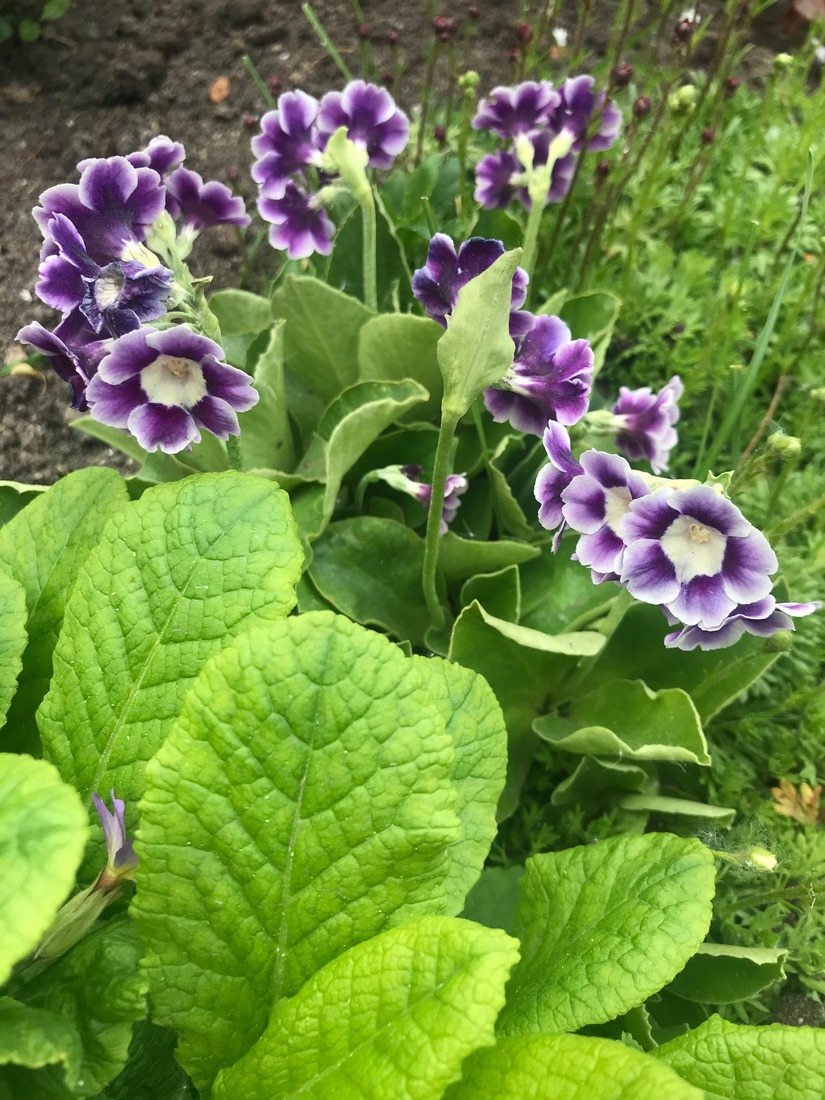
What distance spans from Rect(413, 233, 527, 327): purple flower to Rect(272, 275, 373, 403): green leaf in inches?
12.3

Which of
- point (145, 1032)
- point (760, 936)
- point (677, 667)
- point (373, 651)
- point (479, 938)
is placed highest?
point (373, 651)

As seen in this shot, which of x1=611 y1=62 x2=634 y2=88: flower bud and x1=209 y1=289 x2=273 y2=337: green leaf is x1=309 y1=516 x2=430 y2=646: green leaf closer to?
x1=209 y1=289 x2=273 y2=337: green leaf

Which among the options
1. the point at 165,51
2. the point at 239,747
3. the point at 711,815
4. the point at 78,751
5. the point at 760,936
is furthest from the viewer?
the point at 165,51

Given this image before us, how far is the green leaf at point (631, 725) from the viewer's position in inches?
49.7

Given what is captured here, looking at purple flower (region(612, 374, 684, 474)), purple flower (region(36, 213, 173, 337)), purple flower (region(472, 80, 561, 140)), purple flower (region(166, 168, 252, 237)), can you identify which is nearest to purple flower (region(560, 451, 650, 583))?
purple flower (region(612, 374, 684, 474))

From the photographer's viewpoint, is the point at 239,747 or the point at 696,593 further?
the point at 696,593

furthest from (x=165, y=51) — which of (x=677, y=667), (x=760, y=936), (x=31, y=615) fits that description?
(x=760, y=936)

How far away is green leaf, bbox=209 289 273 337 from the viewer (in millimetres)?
1658

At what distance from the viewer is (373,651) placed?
0.85 meters

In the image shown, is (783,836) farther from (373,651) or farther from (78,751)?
(78,751)

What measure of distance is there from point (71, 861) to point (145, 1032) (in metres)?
0.52

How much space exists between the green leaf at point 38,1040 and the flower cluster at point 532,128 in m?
1.46

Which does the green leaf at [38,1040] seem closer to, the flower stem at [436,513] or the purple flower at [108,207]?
the flower stem at [436,513]

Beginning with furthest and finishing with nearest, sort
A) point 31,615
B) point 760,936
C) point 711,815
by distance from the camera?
point 760,936, point 711,815, point 31,615
